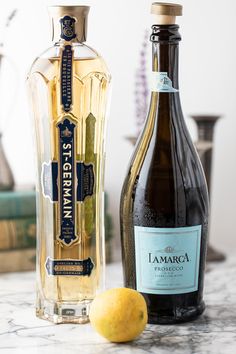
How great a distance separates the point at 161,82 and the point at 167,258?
0.23 m

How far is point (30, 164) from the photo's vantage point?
1.55m

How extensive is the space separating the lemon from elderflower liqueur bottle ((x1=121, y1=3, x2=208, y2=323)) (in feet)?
0.23

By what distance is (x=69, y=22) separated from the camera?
1.05 meters

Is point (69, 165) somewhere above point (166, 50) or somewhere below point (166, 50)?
below

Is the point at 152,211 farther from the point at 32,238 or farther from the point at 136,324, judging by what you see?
the point at 32,238

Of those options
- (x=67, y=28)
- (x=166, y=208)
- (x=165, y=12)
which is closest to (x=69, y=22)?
(x=67, y=28)

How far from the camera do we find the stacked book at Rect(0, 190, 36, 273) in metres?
1.38

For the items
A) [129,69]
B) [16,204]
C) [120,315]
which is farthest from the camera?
[129,69]

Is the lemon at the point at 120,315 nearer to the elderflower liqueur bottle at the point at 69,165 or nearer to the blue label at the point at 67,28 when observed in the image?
the elderflower liqueur bottle at the point at 69,165

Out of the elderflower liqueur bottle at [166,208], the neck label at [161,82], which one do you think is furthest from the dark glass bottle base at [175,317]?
the neck label at [161,82]

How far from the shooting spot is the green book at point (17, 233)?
A: 4.52ft

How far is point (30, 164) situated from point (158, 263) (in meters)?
0.55

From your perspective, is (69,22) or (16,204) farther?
(16,204)

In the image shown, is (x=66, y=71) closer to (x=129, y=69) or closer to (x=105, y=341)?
(x=105, y=341)
